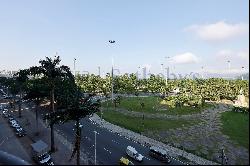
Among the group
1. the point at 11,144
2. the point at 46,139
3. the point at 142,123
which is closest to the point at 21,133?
the point at 11,144

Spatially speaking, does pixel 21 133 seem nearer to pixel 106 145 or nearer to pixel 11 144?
pixel 11 144

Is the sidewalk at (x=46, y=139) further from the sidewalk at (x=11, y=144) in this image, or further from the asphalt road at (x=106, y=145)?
the asphalt road at (x=106, y=145)

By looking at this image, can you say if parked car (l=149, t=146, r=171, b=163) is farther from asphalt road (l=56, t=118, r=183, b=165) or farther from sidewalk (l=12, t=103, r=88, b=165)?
sidewalk (l=12, t=103, r=88, b=165)

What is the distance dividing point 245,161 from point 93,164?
1321 inches

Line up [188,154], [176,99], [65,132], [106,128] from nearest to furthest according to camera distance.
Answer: [188,154]
[65,132]
[106,128]
[176,99]

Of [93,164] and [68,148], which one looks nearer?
[93,164]

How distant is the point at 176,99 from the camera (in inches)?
5069

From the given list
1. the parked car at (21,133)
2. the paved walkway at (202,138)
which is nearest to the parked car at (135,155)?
the paved walkway at (202,138)

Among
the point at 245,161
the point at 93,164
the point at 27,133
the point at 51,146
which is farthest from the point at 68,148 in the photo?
the point at 245,161

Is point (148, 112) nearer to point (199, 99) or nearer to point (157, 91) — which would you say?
point (199, 99)

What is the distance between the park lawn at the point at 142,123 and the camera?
89.3 metres

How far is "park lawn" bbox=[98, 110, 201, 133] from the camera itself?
89.3 meters

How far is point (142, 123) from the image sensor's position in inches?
3752

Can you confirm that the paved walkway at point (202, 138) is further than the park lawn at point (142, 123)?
No
